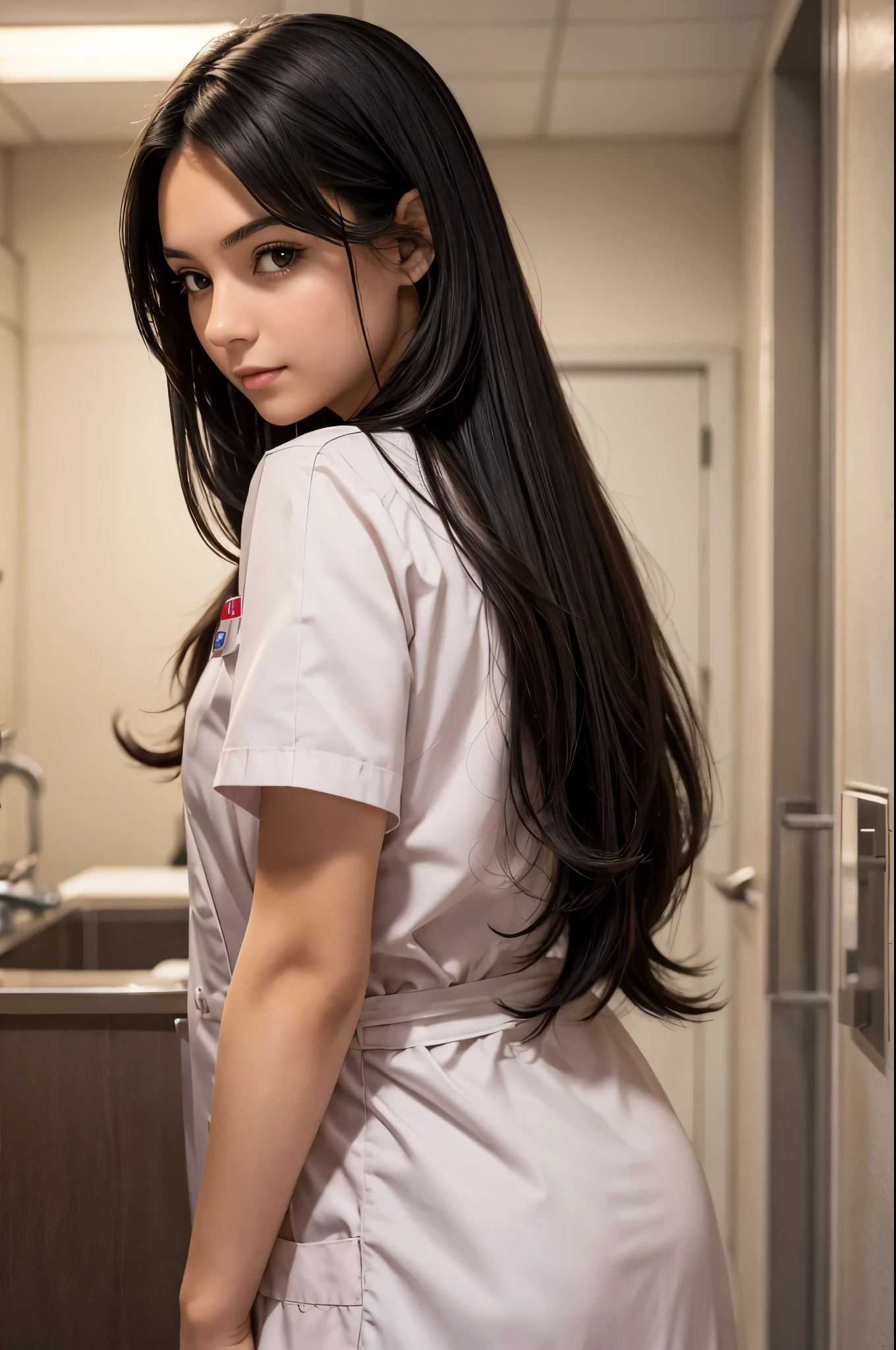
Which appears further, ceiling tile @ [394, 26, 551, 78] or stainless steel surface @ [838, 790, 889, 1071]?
ceiling tile @ [394, 26, 551, 78]

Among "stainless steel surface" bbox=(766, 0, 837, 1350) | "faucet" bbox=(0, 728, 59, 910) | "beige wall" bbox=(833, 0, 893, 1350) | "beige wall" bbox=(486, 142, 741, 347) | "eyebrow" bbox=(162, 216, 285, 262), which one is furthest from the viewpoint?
"stainless steel surface" bbox=(766, 0, 837, 1350)

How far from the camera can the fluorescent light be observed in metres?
1.08

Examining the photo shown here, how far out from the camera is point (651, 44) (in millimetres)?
1153

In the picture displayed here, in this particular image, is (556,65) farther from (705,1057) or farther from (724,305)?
(705,1057)

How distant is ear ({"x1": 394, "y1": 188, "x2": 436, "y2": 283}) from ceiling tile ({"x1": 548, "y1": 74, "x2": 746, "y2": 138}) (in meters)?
0.57

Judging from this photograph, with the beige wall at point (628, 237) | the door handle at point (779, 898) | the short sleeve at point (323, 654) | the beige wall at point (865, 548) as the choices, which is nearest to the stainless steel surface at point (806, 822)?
the door handle at point (779, 898)

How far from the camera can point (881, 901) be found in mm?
968

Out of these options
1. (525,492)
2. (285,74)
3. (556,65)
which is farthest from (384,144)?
(556,65)

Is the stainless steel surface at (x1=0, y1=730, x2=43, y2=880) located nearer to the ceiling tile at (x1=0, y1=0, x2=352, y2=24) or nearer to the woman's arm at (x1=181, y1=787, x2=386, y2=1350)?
the woman's arm at (x1=181, y1=787, x2=386, y2=1350)

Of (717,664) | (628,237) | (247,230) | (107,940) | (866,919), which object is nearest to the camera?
(247,230)

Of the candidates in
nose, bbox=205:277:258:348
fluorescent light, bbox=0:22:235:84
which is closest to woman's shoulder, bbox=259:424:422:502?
nose, bbox=205:277:258:348

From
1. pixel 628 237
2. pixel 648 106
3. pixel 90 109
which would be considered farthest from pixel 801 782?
pixel 90 109

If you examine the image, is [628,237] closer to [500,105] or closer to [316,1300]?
[500,105]

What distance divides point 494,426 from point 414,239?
139 millimetres
